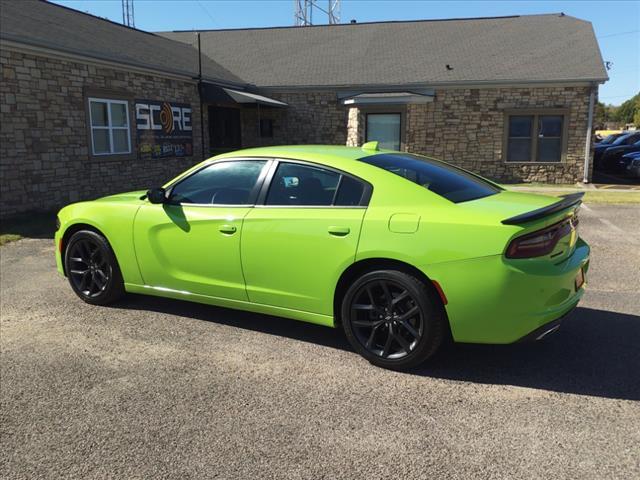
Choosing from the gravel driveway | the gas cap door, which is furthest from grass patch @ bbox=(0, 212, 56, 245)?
the gas cap door

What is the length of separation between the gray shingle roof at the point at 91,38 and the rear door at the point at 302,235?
931cm

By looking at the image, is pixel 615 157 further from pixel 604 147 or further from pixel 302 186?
pixel 302 186

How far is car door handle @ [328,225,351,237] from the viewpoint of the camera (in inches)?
148

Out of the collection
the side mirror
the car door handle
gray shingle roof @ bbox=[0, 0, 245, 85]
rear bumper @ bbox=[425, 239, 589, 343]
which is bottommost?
rear bumper @ bbox=[425, 239, 589, 343]

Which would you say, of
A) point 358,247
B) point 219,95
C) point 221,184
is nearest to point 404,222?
point 358,247

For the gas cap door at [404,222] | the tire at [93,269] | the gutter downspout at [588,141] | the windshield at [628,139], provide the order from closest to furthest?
the gas cap door at [404,222] < the tire at [93,269] < the gutter downspout at [588,141] < the windshield at [628,139]

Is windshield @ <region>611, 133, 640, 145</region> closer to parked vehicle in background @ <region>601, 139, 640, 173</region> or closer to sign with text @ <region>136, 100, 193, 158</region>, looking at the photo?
parked vehicle in background @ <region>601, 139, 640, 173</region>

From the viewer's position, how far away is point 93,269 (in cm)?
512

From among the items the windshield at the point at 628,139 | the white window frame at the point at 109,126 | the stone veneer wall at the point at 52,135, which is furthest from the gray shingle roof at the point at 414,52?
the stone veneer wall at the point at 52,135

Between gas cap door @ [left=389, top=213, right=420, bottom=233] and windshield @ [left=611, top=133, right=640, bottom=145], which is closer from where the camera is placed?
gas cap door @ [left=389, top=213, right=420, bottom=233]

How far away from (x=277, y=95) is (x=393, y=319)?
728 inches

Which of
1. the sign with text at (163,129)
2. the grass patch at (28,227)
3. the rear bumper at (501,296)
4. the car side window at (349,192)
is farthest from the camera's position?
the sign with text at (163,129)

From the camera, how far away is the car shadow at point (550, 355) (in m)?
3.54

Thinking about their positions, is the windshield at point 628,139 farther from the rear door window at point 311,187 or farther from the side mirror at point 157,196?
the side mirror at point 157,196
